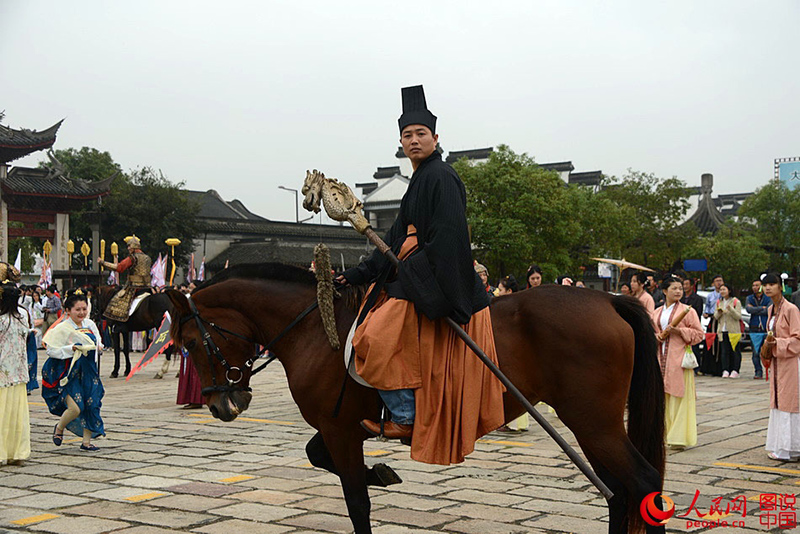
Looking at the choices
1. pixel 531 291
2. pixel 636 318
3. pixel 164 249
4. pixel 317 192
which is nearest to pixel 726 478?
pixel 636 318

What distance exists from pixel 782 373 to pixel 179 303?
588 cm

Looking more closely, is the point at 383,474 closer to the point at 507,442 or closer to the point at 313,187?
the point at 313,187

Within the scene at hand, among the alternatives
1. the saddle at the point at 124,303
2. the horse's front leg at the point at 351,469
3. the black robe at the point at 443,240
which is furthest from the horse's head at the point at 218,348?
the saddle at the point at 124,303

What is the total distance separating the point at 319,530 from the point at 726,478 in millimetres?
3538

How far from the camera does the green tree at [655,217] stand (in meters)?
35.3

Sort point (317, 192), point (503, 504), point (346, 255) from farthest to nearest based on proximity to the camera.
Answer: point (346, 255)
point (503, 504)
point (317, 192)

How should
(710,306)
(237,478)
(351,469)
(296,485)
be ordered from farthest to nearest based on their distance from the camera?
(710,306), (237,478), (296,485), (351,469)

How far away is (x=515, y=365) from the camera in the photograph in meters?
4.46

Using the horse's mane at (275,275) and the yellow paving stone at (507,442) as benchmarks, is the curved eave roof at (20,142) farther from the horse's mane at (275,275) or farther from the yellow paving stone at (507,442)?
the horse's mane at (275,275)

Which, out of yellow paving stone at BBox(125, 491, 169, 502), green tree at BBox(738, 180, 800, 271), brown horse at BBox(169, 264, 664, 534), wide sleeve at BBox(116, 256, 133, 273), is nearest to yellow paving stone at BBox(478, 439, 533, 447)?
yellow paving stone at BBox(125, 491, 169, 502)

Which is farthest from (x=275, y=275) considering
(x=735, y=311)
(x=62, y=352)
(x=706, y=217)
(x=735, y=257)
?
(x=706, y=217)

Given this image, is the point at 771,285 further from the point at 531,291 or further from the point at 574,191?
the point at 574,191

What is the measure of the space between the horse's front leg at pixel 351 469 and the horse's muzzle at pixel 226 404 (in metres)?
0.62

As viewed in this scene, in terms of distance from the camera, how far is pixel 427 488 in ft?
20.8
